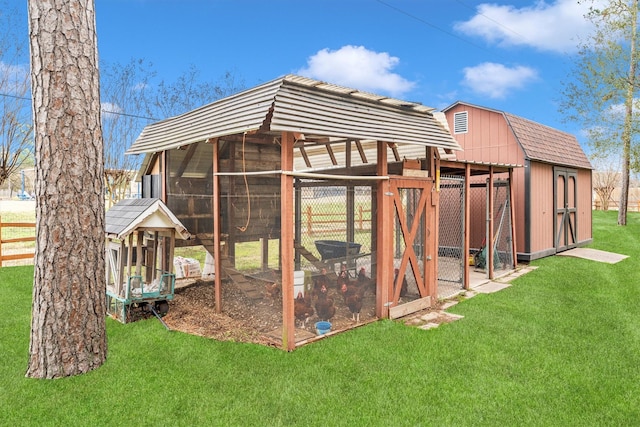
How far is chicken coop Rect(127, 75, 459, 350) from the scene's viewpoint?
15.1 feet

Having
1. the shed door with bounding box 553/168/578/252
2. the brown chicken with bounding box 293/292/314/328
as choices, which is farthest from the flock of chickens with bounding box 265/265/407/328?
the shed door with bounding box 553/168/578/252

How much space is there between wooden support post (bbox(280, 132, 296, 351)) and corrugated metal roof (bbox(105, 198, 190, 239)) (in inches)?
80.7

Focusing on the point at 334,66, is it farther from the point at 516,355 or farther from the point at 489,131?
the point at 516,355

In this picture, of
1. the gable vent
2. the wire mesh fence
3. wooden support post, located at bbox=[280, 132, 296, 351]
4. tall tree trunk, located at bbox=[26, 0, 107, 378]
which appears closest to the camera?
tall tree trunk, located at bbox=[26, 0, 107, 378]

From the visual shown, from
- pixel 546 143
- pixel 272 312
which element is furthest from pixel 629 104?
pixel 272 312

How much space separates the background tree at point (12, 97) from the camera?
32.6ft

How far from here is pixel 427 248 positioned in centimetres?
609

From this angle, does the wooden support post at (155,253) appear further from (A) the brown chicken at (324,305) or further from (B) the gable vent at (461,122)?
(B) the gable vent at (461,122)

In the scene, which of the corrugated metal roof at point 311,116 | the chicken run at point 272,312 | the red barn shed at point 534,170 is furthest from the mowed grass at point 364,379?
the red barn shed at point 534,170

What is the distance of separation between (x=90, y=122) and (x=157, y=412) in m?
2.73

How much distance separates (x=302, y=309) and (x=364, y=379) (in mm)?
1426

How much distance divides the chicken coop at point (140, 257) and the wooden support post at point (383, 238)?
2.72m

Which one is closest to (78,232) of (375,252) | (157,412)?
(157,412)

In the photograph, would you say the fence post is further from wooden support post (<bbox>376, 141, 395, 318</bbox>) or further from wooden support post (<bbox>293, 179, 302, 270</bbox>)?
wooden support post (<bbox>376, 141, 395, 318</bbox>)
